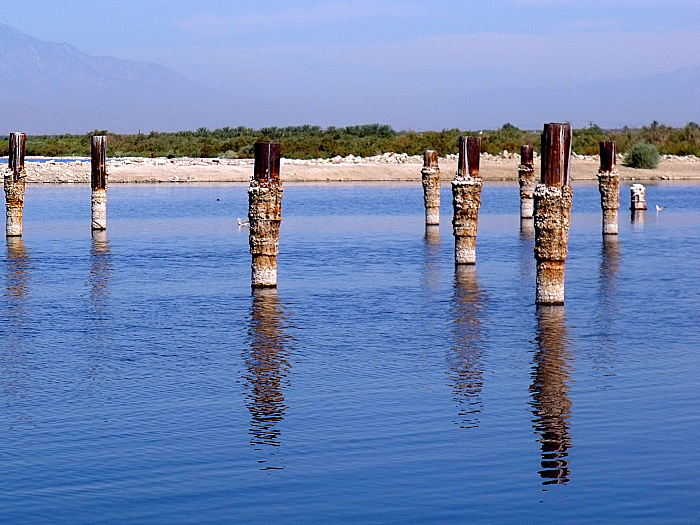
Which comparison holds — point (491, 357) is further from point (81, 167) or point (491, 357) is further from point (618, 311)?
point (81, 167)

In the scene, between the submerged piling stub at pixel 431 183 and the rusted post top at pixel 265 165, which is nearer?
the rusted post top at pixel 265 165

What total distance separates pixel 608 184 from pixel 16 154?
19242mm

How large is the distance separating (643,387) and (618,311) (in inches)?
284

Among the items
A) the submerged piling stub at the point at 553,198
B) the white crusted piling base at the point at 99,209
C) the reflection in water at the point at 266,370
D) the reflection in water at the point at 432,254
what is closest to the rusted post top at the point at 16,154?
the white crusted piling base at the point at 99,209

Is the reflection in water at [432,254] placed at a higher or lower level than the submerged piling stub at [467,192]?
lower

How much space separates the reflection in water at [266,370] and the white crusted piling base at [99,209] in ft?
52.7

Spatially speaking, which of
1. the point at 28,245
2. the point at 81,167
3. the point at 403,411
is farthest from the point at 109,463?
the point at 81,167

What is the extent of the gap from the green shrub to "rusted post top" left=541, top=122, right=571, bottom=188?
195ft

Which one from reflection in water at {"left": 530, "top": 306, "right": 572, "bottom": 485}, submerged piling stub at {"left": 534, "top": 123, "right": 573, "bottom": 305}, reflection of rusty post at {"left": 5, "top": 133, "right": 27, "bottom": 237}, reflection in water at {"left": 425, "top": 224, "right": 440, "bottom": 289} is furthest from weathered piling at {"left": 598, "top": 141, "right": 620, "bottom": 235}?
reflection of rusty post at {"left": 5, "top": 133, "right": 27, "bottom": 237}

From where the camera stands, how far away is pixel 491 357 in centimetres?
1748

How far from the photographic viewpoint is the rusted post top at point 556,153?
20828mm

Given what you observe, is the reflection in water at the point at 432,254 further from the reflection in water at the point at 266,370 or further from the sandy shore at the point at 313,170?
the sandy shore at the point at 313,170

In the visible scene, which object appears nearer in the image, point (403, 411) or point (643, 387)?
point (403, 411)

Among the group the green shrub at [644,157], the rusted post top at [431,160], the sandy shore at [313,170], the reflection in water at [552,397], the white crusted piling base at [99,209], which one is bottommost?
the reflection in water at [552,397]
